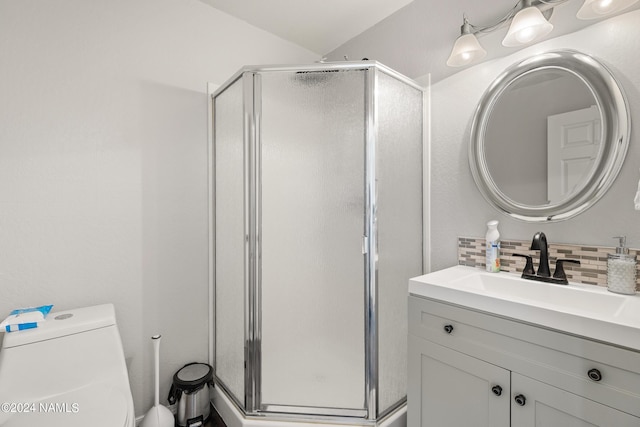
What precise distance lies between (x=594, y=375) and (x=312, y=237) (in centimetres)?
115

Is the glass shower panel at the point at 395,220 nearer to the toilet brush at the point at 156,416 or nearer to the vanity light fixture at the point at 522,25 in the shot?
the vanity light fixture at the point at 522,25

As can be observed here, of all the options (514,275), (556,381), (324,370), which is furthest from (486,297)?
(324,370)

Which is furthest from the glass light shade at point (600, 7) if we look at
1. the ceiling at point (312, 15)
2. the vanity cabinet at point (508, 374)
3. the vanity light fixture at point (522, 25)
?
→ the vanity cabinet at point (508, 374)

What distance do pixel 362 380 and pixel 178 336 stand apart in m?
1.14

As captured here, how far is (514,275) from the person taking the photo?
1.44 metres

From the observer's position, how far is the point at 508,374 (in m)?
1.04

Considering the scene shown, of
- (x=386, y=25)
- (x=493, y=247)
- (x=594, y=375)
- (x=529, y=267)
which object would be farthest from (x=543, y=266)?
(x=386, y=25)

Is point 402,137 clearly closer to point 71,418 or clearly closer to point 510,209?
point 510,209

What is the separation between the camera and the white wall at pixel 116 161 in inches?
54.3

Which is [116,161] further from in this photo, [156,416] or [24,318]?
[156,416]

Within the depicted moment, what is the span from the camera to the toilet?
1126mm

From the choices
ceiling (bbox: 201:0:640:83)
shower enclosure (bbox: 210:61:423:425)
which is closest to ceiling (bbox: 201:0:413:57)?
ceiling (bbox: 201:0:640:83)

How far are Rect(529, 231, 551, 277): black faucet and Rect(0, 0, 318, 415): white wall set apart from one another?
71.7 inches

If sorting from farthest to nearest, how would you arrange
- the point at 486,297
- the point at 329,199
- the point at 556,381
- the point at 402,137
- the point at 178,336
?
1. the point at 178,336
2. the point at 402,137
3. the point at 329,199
4. the point at 486,297
5. the point at 556,381
